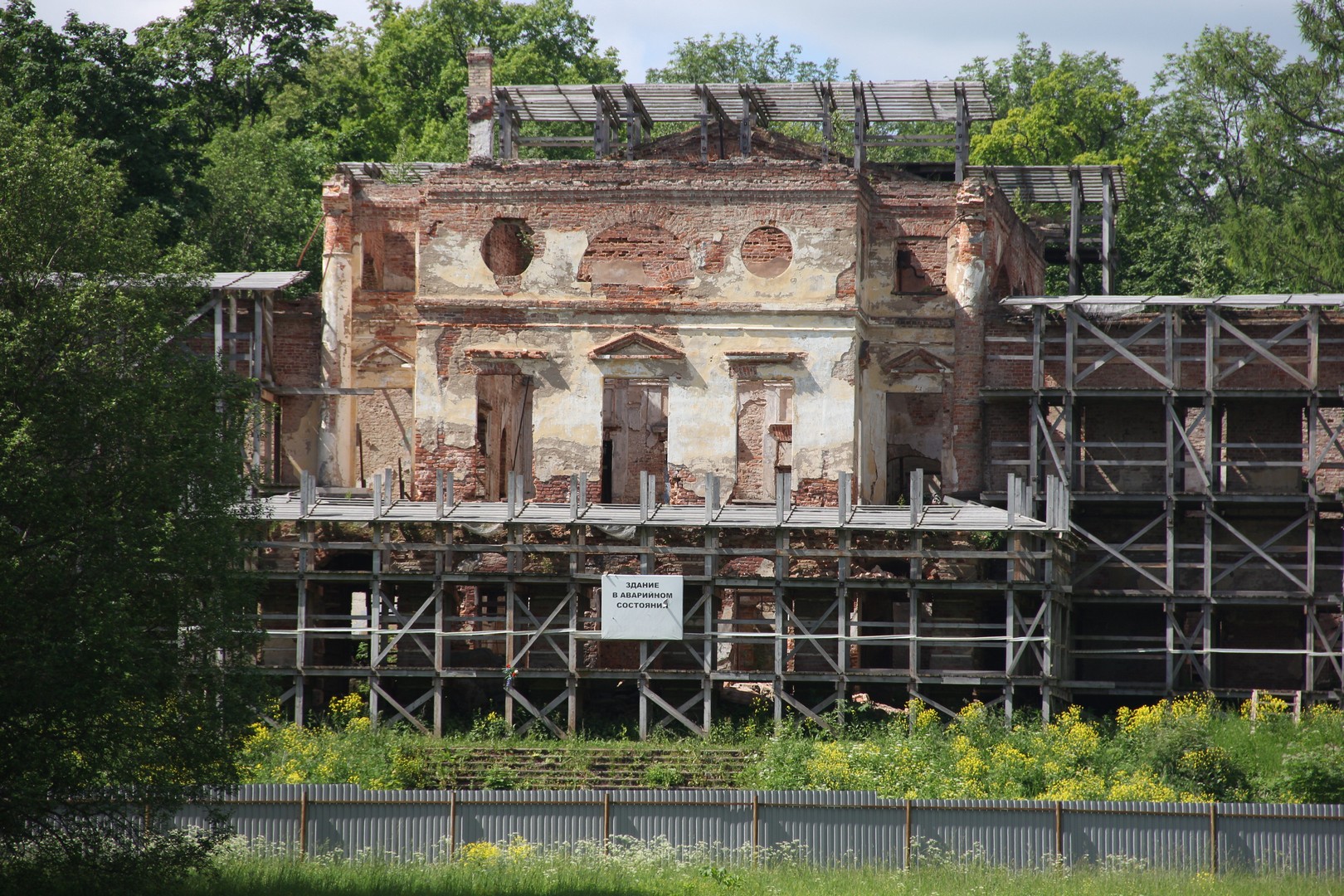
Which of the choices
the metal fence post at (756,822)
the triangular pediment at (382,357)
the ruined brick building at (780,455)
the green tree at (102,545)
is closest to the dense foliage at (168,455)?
the green tree at (102,545)

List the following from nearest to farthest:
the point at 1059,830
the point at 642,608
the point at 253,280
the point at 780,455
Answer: the point at 1059,830 → the point at 642,608 → the point at 253,280 → the point at 780,455

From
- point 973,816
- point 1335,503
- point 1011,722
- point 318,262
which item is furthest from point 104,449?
point 318,262

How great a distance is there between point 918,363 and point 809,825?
544 inches

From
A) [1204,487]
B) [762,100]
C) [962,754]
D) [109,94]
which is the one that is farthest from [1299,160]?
[109,94]

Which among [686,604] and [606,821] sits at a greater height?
[686,604]

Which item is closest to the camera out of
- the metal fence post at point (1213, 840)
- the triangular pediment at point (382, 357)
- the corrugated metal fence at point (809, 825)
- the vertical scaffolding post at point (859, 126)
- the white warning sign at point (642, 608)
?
the metal fence post at point (1213, 840)

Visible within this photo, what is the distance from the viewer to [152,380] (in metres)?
19.7

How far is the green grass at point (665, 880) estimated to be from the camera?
1956 cm

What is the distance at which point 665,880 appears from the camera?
19.9 meters

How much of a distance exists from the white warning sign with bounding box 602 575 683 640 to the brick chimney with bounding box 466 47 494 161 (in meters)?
12.6

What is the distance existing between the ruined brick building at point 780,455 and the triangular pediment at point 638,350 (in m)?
0.05

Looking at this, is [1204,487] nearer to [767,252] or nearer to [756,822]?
[767,252]

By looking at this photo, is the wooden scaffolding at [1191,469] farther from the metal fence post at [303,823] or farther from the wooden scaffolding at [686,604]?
the metal fence post at [303,823]

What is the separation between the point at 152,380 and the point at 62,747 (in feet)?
13.2
